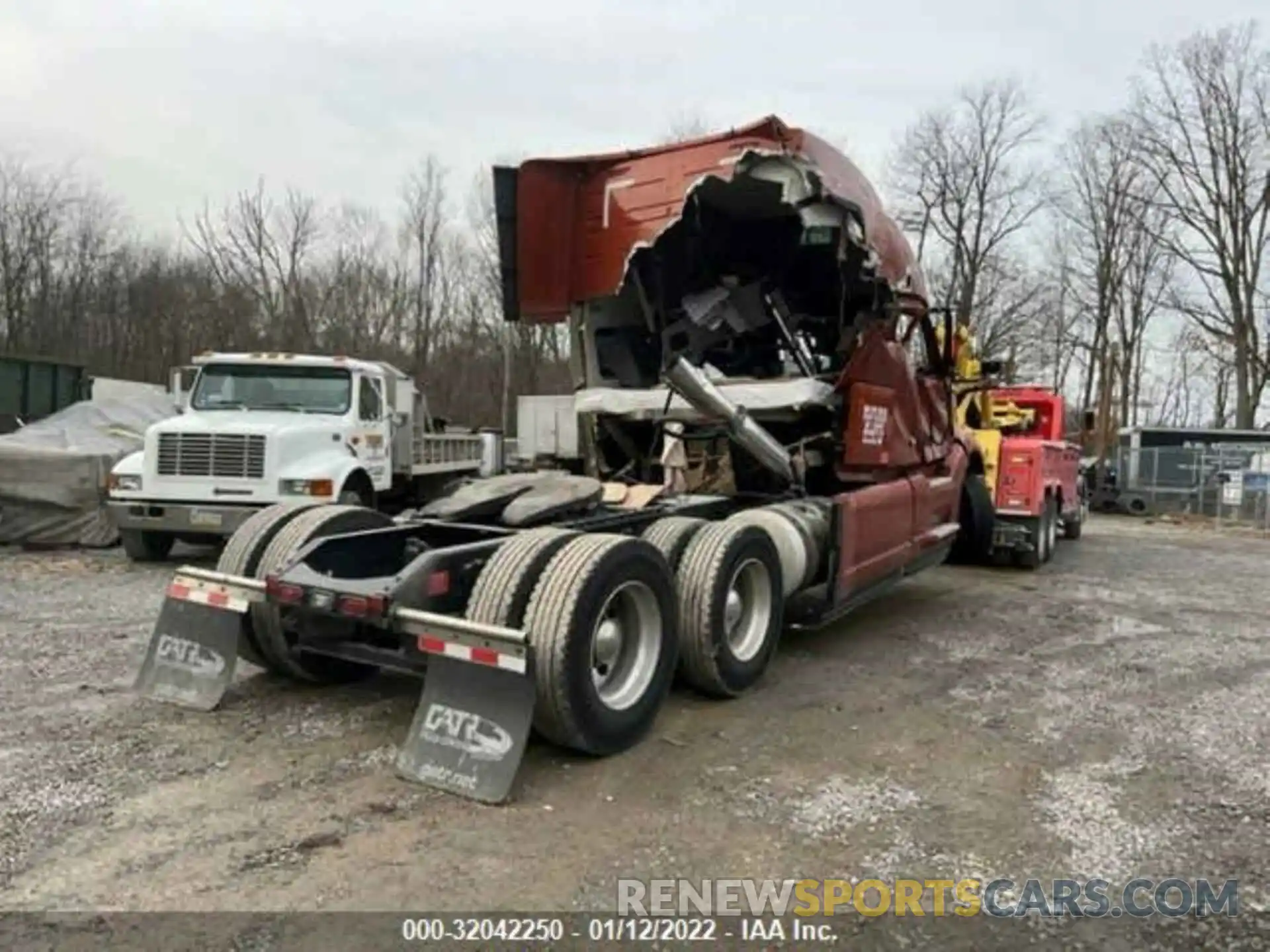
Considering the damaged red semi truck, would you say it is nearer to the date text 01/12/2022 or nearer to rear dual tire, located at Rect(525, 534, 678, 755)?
rear dual tire, located at Rect(525, 534, 678, 755)

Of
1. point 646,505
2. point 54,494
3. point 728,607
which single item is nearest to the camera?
point 728,607

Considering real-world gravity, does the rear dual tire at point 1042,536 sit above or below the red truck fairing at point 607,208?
below

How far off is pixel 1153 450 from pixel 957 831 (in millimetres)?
27763

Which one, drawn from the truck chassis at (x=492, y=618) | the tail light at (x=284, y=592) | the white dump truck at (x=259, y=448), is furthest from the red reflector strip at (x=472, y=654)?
the white dump truck at (x=259, y=448)

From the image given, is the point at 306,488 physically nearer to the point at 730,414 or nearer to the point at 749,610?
the point at 730,414

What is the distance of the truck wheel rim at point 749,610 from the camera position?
5824mm

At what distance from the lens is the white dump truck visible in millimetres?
10203

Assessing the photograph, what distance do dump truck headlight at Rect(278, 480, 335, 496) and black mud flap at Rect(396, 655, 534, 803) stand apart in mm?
6506

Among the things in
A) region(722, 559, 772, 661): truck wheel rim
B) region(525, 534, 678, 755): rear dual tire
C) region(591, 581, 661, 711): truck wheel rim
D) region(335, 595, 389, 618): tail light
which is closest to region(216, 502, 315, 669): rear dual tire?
region(335, 595, 389, 618): tail light

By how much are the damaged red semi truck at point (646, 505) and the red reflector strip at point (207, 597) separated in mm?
12

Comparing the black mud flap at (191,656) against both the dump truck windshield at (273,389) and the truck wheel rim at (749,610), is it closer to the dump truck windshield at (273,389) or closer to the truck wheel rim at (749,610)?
the truck wheel rim at (749,610)

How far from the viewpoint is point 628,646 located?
4.93 metres
